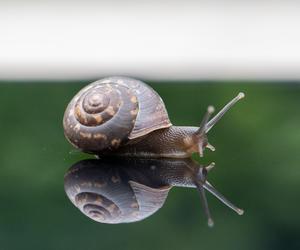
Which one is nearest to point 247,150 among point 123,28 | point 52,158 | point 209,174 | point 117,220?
point 209,174

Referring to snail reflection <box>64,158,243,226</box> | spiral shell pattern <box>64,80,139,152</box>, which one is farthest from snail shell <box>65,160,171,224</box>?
spiral shell pattern <box>64,80,139,152</box>

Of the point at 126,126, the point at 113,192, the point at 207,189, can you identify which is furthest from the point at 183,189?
the point at 126,126

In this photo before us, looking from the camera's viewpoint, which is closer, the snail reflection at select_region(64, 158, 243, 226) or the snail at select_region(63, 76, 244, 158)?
the snail reflection at select_region(64, 158, 243, 226)

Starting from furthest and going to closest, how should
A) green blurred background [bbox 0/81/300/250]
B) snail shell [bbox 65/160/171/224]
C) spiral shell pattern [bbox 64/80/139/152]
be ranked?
spiral shell pattern [bbox 64/80/139/152]
snail shell [bbox 65/160/171/224]
green blurred background [bbox 0/81/300/250]

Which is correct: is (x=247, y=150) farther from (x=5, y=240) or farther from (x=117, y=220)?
(x=5, y=240)

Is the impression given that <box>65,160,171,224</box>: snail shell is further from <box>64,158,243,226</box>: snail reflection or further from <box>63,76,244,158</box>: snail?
<box>63,76,244,158</box>: snail

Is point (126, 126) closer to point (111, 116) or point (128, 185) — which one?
point (111, 116)
